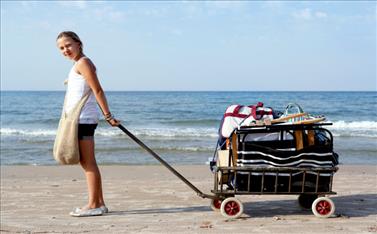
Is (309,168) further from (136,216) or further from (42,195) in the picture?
(42,195)

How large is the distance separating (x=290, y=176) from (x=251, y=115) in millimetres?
698

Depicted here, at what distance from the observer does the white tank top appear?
198 inches

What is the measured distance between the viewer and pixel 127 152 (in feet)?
41.0

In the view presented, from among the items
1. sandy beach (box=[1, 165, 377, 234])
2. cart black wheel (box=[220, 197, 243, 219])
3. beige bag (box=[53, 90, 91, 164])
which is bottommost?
sandy beach (box=[1, 165, 377, 234])

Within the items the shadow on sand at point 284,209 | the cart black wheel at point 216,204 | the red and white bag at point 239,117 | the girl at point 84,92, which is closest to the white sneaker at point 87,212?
the girl at point 84,92

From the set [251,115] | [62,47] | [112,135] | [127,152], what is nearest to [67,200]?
[62,47]

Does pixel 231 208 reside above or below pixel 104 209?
above

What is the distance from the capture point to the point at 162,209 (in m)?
5.63

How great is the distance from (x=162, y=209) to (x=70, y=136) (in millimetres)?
1329

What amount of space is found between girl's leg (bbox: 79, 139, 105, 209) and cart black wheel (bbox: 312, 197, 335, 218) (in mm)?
2134

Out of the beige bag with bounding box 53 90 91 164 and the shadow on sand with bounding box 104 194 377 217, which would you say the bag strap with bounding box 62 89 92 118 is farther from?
the shadow on sand with bounding box 104 194 377 217

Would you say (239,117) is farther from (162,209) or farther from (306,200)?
(162,209)

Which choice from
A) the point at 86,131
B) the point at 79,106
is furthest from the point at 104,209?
the point at 79,106

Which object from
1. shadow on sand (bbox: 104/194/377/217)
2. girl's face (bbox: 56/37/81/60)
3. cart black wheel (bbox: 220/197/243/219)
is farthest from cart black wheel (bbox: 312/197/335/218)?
girl's face (bbox: 56/37/81/60)
